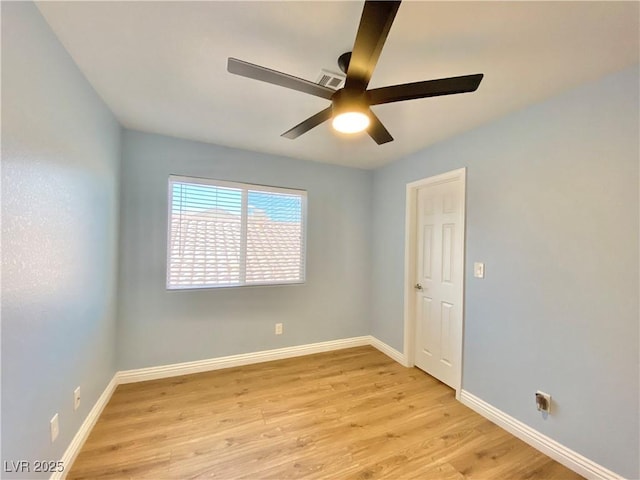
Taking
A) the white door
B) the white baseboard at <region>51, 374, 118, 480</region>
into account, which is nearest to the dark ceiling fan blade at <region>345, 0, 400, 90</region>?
the white door

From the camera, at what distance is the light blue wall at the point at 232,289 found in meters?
2.64

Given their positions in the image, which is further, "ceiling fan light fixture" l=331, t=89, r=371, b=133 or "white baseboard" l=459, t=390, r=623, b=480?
"white baseboard" l=459, t=390, r=623, b=480

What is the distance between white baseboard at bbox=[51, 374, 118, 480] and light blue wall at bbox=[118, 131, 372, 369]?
36cm

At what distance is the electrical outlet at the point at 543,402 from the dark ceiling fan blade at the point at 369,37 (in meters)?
2.31

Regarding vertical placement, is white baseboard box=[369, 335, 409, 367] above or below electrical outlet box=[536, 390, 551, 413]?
below

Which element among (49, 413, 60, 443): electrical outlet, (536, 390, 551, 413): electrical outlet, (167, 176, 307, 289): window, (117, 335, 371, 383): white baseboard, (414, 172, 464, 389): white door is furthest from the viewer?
(167, 176, 307, 289): window

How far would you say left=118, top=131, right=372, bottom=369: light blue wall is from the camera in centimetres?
264

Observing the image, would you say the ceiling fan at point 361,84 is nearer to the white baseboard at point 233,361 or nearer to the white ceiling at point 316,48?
the white ceiling at point 316,48

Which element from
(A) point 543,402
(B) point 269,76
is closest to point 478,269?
(A) point 543,402

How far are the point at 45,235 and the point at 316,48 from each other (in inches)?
66.3

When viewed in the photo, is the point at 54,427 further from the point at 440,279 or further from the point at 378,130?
the point at 440,279

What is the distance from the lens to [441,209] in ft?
9.27

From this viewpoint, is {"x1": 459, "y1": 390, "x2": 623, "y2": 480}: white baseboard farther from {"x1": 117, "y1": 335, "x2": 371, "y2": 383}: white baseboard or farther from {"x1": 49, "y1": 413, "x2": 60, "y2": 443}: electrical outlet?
{"x1": 49, "y1": 413, "x2": 60, "y2": 443}: electrical outlet

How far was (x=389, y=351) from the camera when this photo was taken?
3.40 m
